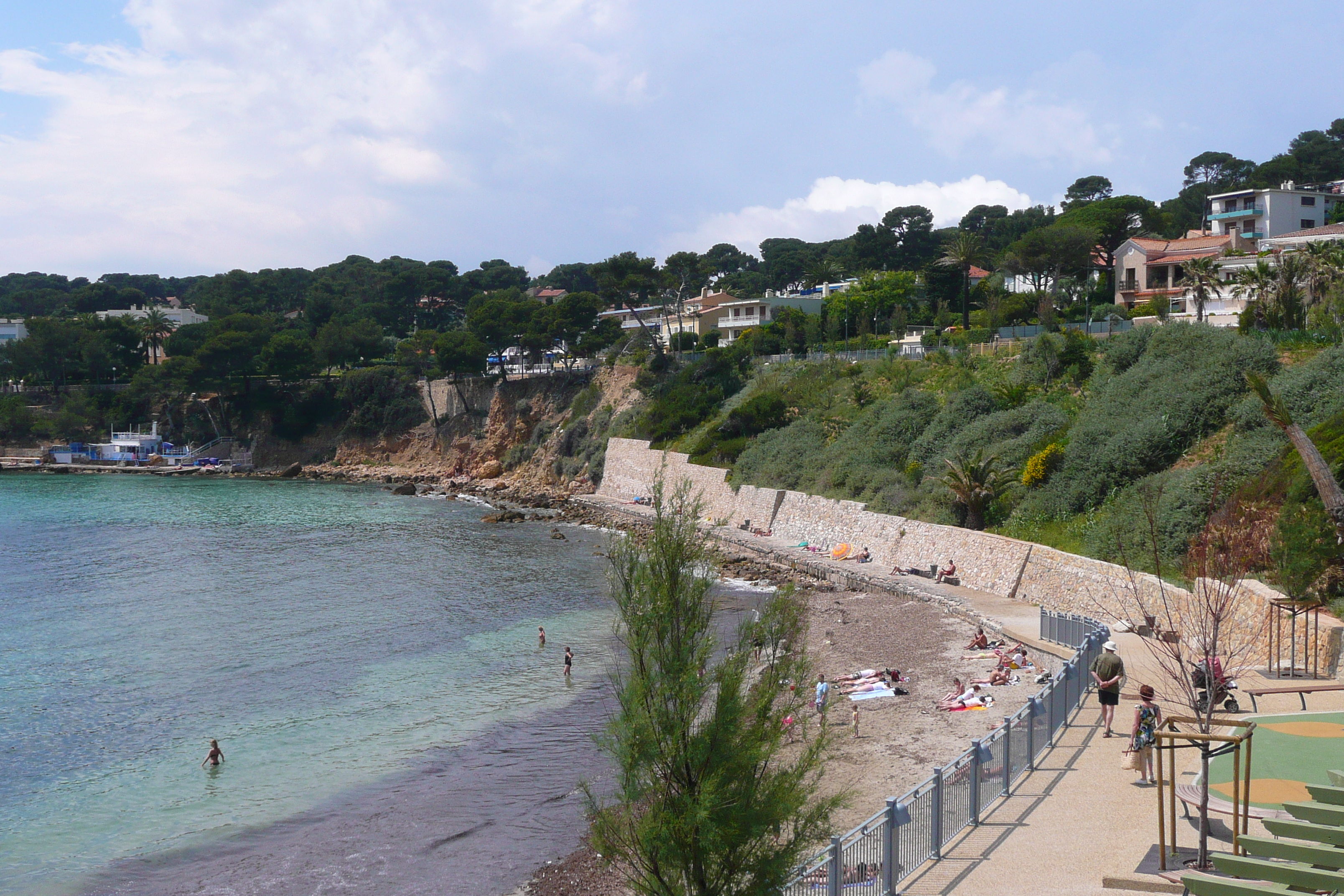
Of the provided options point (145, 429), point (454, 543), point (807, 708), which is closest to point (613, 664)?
point (807, 708)

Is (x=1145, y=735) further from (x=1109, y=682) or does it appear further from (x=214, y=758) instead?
(x=214, y=758)

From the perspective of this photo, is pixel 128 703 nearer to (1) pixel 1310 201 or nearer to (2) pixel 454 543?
(2) pixel 454 543

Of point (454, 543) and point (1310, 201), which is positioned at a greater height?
point (1310, 201)

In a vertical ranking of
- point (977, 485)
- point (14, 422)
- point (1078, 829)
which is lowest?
point (1078, 829)

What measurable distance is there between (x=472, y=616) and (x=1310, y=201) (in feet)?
214

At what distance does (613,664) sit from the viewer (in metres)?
26.3

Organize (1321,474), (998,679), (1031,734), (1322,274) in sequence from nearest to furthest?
(1031,734) → (1321,474) → (998,679) → (1322,274)

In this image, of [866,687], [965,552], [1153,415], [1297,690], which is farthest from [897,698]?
[1153,415]

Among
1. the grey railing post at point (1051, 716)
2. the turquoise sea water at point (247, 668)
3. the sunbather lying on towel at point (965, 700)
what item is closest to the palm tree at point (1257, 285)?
the sunbather lying on towel at point (965, 700)

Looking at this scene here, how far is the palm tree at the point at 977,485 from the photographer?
106 ft

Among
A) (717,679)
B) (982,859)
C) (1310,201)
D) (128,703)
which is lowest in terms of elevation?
(128,703)

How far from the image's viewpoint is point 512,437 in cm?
8025

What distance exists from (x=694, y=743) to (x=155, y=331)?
117m

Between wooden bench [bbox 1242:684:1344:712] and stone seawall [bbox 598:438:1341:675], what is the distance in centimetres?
179
